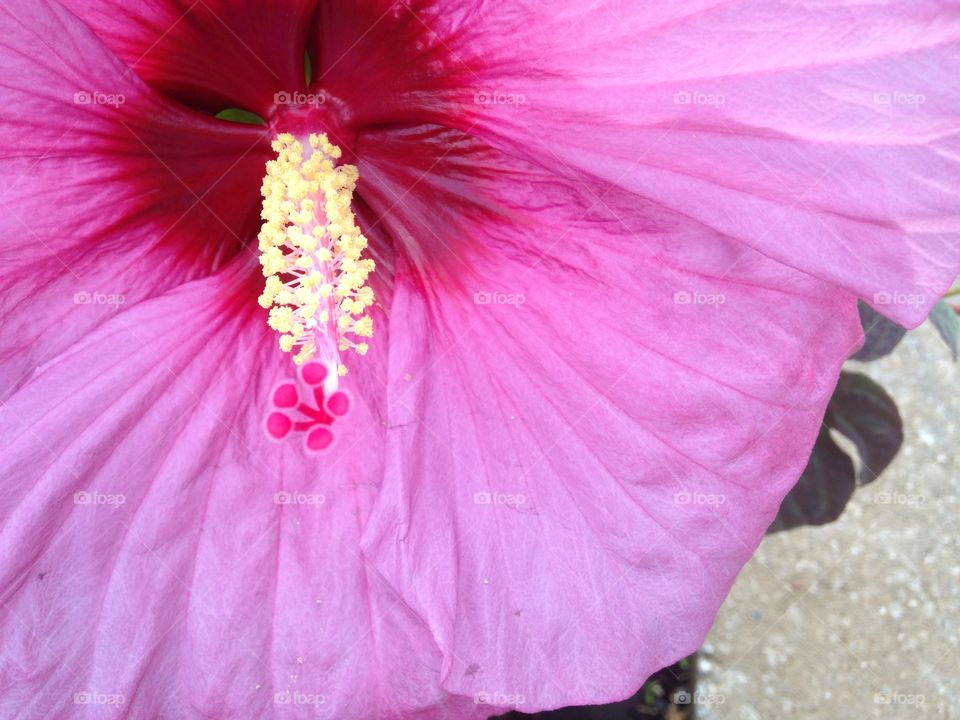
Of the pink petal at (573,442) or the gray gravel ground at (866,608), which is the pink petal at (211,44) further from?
the gray gravel ground at (866,608)

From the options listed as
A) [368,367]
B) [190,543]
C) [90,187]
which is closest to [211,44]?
[90,187]

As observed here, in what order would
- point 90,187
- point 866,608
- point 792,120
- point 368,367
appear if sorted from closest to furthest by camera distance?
point 792,120 → point 90,187 → point 368,367 → point 866,608

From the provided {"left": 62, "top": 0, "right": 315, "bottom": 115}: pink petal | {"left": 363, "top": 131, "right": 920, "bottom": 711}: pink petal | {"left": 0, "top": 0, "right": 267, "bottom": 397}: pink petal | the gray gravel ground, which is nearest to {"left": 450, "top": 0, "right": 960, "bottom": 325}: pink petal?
{"left": 363, "top": 131, "right": 920, "bottom": 711}: pink petal

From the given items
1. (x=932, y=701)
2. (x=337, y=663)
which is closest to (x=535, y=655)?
(x=337, y=663)

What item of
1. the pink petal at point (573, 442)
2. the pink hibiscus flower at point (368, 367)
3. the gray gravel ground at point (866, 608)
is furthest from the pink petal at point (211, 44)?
the gray gravel ground at point (866, 608)

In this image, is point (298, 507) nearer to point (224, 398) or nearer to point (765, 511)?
point (224, 398)

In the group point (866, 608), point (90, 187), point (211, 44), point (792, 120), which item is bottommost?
point (866, 608)

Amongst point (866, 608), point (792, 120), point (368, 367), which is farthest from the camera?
point (866, 608)

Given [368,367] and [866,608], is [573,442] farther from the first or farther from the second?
[866,608]
